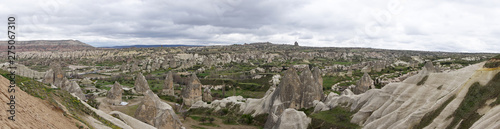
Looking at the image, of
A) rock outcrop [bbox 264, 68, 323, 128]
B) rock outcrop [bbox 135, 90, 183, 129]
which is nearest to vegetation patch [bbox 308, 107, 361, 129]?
rock outcrop [bbox 264, 68, 323, 128]

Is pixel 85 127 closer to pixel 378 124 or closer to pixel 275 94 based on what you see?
pixel 378 124

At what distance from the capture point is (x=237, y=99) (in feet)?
194

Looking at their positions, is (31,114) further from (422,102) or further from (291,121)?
(422,102)

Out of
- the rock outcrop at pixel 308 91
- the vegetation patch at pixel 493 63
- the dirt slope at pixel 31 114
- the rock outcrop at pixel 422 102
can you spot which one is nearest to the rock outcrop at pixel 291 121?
the rock outcrop at pixel 422 102

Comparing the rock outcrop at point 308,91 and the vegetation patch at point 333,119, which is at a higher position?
the rock outcrop at point 308,91

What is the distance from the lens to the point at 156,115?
1447 inches

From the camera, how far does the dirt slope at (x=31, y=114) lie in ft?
32.0

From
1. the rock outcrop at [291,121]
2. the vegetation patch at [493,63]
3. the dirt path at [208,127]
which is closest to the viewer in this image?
→ the vegetation patch at [493,63]

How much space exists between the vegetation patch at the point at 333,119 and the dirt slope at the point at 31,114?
27.7 metres

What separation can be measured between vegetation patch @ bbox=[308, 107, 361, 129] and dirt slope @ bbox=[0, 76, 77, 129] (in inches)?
1091

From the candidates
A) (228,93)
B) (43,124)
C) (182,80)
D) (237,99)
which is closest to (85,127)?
(43,124)

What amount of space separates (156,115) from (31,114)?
86.5 feet

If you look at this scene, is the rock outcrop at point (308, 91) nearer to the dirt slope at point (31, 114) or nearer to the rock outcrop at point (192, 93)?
the rock outcrop at point (192, 93)

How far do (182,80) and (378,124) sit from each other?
3117 inches
